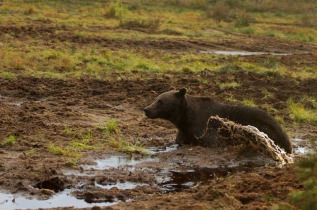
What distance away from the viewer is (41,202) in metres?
7.23

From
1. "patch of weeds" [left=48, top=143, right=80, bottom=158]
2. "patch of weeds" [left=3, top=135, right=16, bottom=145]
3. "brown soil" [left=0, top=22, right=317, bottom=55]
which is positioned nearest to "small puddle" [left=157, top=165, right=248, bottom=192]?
"patch of weeds" [left=48, top=143, right=80, bottom=158]

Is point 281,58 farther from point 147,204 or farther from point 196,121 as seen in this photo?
point 147,204

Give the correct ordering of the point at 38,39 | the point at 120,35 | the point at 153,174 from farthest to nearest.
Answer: the point at 120,35, the point at 38,39, the point at 153,174

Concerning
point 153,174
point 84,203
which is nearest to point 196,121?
point 153,174

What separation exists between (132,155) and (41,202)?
268 centimetres

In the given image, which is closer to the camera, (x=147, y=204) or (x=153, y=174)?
(x=147, y=204)

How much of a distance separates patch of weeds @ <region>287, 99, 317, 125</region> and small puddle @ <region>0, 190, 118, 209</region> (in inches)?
263

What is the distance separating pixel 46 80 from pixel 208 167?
23.7 ft

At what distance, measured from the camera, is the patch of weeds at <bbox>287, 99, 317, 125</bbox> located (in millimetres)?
12867

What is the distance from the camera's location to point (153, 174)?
28.5 ft

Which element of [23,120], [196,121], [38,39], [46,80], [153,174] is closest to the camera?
[153,174]

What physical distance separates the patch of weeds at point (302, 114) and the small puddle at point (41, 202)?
667cm

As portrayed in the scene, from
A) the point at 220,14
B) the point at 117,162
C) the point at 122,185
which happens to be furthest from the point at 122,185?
the point at 220,14

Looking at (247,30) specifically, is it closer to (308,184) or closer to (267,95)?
(267,95)
